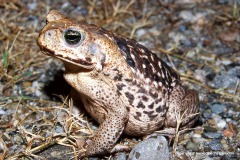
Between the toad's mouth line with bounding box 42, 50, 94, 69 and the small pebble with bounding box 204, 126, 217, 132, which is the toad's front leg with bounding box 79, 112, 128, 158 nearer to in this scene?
Answer: the toad's mouth line with bounding box 42, 50, 94, 69

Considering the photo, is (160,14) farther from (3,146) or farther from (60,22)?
(3,146)

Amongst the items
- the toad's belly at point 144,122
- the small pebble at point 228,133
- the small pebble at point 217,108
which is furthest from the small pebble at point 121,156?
the small pebble at point 217,108

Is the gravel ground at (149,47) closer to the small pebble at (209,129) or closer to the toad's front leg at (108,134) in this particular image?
the small pebble at (209,129)

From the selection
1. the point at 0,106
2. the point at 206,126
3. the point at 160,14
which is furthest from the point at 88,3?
the point at 206,126

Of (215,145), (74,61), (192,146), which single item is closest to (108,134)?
(74,61)

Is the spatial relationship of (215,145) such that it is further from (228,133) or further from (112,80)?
(112,80)

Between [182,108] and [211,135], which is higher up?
[182,108]
